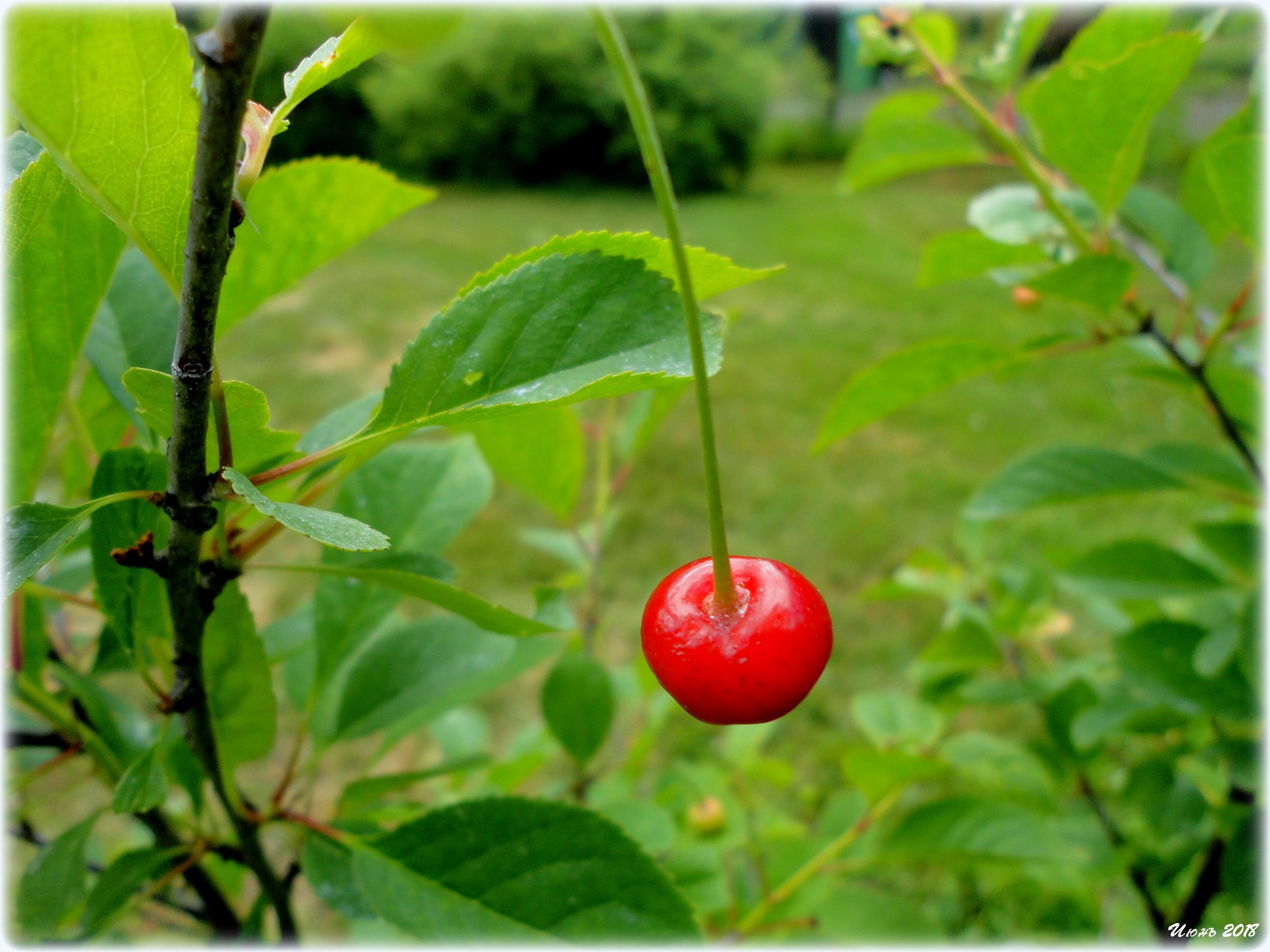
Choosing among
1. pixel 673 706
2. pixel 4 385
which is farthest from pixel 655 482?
pixel 4 385

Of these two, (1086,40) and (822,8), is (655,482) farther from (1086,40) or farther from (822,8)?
(822,8)

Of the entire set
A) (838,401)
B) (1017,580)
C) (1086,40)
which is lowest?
(1017,580)

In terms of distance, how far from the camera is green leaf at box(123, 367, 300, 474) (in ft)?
1.37

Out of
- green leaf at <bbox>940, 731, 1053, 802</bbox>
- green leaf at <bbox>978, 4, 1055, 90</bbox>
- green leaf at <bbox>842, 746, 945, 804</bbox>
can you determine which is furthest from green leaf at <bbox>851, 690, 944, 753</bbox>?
green leaf at <bbox>978, 4, 1055, 90</bbox>

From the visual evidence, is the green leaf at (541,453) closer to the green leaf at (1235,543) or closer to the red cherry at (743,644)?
the red cherry at (743,644)

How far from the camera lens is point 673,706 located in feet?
5.03

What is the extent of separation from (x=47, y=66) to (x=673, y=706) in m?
1.33

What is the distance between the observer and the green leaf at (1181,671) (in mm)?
1084

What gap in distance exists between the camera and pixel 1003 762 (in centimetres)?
143

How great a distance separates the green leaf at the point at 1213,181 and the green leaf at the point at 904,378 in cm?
26

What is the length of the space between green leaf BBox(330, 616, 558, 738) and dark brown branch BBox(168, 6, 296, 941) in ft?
0.87

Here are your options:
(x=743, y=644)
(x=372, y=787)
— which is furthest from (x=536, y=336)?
(x=372, y=787)

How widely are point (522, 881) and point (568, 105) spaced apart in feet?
35.0

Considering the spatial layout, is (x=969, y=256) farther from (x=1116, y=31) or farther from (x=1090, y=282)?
(x=1116, y=31)
